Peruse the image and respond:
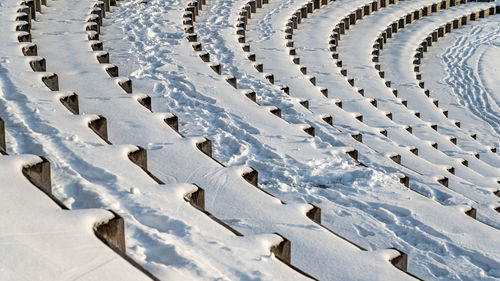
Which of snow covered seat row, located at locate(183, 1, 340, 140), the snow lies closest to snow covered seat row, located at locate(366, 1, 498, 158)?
the snow

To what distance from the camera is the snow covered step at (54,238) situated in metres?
1.89

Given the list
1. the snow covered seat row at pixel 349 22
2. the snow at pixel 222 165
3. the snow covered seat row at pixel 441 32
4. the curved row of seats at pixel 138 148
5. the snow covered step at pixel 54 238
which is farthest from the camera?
the snow covered seat row at pixel 441 32

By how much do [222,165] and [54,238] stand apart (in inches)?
64.6

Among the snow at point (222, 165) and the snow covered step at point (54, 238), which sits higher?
the snow covered step at point (54, 238)

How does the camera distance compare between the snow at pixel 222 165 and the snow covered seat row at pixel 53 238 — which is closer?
the snow covered seat row at pixel 53 238

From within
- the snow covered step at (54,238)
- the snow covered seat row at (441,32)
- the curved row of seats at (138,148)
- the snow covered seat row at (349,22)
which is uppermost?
the snow covered step at (54,238)

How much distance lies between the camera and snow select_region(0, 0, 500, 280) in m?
2.36

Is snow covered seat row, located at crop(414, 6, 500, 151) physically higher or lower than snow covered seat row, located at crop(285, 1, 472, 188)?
lower

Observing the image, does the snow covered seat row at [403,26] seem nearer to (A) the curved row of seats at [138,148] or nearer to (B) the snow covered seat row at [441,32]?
(B) the snow covered seat row at [441,32]

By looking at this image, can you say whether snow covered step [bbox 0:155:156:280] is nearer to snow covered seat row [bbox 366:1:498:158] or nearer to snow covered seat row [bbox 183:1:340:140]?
snow covered seat row [bbox 183:1:340:140]

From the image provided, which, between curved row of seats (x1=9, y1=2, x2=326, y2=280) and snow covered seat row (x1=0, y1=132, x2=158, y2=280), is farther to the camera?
curved row of seats (x1=9, y1=2, x2=326, y2=280)

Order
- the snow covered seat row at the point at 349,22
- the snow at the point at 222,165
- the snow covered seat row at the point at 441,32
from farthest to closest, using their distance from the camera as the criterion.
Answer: the snow covered seat row at the point at 441,32 → the snow covered seat row at the point at 349,22 → the snow at the point at 222,165

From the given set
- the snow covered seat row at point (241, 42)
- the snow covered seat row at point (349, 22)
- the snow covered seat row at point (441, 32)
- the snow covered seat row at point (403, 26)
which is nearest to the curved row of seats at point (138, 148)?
the snow covered seat row at point (241, 42)

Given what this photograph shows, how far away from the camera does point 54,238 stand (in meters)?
2.05
